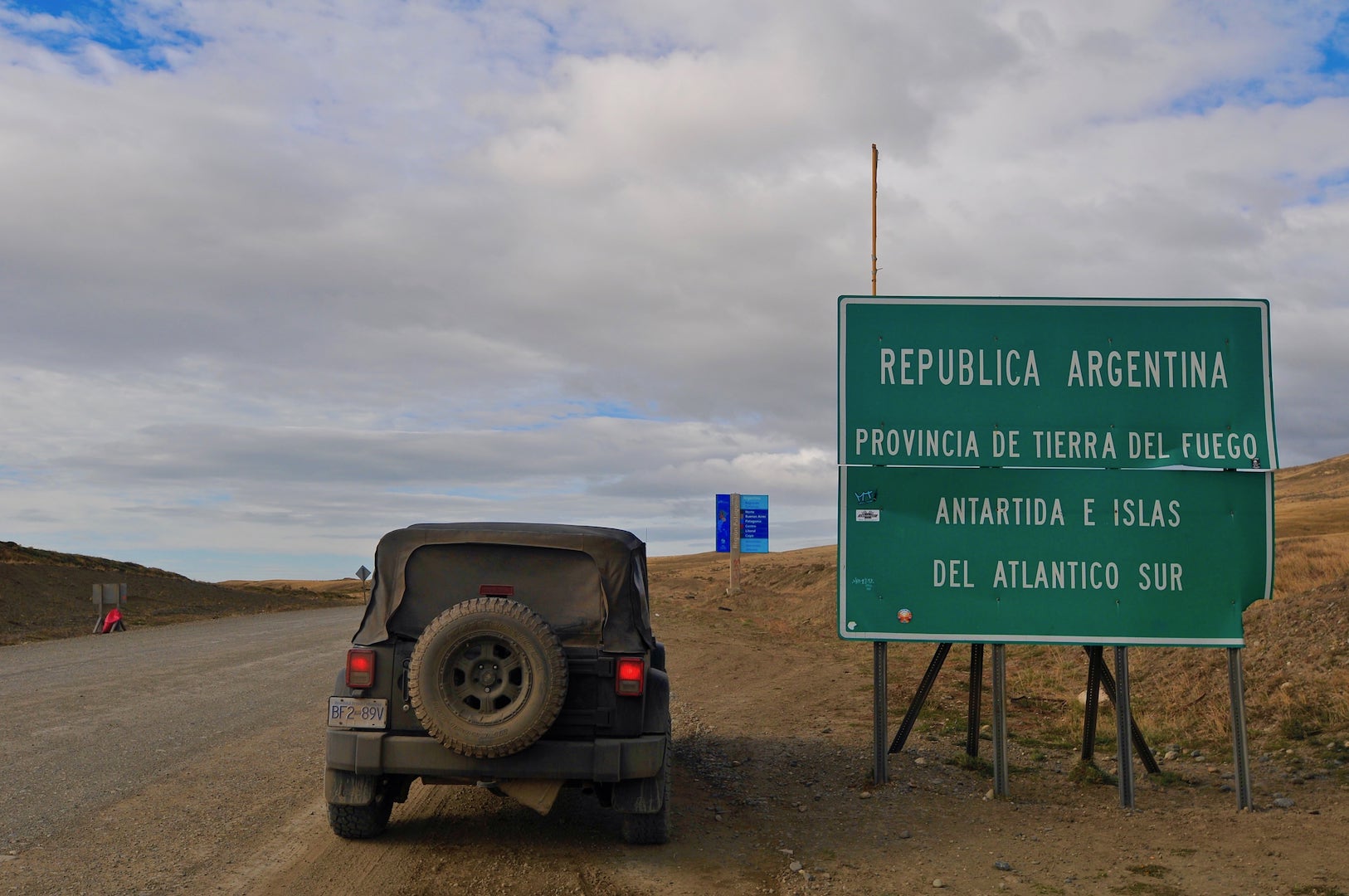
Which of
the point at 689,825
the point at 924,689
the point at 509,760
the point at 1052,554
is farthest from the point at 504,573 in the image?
the point at 1052,554

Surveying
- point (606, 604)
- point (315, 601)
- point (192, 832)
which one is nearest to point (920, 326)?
point (606, 604)

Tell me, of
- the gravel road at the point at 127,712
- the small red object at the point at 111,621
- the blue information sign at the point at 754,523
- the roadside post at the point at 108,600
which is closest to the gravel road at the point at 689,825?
the gravel road at the point at 127,712

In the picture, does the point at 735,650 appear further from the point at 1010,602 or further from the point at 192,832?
the point at 192,832

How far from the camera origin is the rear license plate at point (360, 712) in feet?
A: 21.1

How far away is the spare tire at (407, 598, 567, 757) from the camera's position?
607 cm

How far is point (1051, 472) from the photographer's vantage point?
8.75 metres

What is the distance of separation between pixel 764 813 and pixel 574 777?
228 cm

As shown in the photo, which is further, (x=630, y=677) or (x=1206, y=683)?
(x=1206, y=683)

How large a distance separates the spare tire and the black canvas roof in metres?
0.57

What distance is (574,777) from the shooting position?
247 inches

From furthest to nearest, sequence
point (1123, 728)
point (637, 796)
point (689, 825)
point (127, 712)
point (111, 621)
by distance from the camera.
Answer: point (111, 621)
point (127, 712)
point (1123, 728)
point (689, 825)
point (637, 796)

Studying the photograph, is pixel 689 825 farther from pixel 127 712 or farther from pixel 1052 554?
pixel 127 712

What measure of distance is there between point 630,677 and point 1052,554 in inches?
161

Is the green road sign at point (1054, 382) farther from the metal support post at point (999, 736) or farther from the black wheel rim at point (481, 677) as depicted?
the black wheel rim at point (481, 677)
